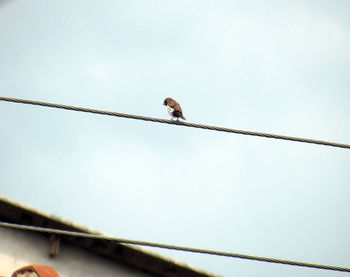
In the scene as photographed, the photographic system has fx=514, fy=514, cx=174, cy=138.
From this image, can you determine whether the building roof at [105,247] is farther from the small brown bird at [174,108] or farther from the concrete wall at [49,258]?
the small brown bird at [174,108]

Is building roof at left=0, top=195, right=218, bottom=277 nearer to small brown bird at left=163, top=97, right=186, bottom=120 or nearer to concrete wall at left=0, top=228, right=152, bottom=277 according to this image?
concrete wall at left=0, top=228, right=152, bottom=277

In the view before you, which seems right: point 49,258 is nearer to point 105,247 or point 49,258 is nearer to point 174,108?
point 105,247

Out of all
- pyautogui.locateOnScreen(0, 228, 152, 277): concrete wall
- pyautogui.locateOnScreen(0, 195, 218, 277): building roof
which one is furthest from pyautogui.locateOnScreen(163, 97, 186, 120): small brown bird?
pyautogui.locateOnScreen(0, 228, 152, 277): concrete wall

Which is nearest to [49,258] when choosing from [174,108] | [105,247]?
[105,247]

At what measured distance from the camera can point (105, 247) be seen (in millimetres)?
11516

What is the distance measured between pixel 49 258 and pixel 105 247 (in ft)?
4.04

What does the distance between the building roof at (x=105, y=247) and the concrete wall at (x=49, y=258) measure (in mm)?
157

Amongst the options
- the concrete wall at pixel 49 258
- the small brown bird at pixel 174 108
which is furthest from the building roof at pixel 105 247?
the small brown bird at pixel 174 108

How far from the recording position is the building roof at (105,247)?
11.1 metres

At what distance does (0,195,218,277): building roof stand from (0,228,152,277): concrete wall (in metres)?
0.16

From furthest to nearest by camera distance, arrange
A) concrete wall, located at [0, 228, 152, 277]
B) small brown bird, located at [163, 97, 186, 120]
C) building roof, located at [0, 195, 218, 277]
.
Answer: small brown bird, located at [163, 97, 186, 120] < building roof, located at [0, 195, 218, 277] < concrete wall, located at [0, 228, 152, 277]

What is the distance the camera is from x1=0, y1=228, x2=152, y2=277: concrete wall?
430 inches

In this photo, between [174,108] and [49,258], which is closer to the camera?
[49,258]

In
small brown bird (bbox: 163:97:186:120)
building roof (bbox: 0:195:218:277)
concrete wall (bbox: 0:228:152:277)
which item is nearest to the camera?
concrete wall (bbox: 0:228:152:277)
